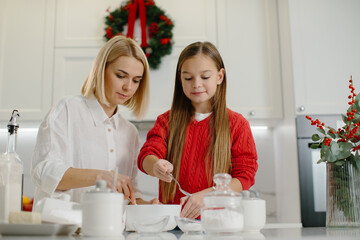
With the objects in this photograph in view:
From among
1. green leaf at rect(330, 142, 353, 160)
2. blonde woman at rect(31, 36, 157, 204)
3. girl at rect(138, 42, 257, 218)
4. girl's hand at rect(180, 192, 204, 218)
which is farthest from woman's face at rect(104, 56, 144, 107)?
green leaf at rect(330, 142, 353, 160)

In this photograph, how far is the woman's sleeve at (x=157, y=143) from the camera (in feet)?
4.42

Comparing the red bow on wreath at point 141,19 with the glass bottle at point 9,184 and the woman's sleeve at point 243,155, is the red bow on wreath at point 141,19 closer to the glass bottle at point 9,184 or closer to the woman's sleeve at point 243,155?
the woman's sleeve at point 243,155

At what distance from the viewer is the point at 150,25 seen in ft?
7.95

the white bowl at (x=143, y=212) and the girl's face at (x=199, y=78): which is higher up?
the girl's face at (x=199, y=78)

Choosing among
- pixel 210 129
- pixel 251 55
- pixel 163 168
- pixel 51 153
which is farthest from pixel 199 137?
pixel 251 55

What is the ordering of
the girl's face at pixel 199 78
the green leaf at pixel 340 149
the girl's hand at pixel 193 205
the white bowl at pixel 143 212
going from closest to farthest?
the white bowl at pixel 143 212, the green leaf at pixel 340 149, the girl's hand at pixel 193 205, the girl's face at pixel 199 78

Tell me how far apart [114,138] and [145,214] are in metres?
0.64

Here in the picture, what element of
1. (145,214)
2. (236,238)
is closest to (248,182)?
(145,214)

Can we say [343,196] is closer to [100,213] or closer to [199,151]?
[199,151]

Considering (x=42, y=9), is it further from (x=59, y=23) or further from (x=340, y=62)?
(x=340, y=62)

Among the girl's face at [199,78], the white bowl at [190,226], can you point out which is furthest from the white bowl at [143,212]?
the girl's face at [199,78]

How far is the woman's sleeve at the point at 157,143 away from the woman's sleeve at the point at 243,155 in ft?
0.79

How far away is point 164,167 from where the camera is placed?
1.11 m

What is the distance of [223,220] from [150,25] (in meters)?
1.89
